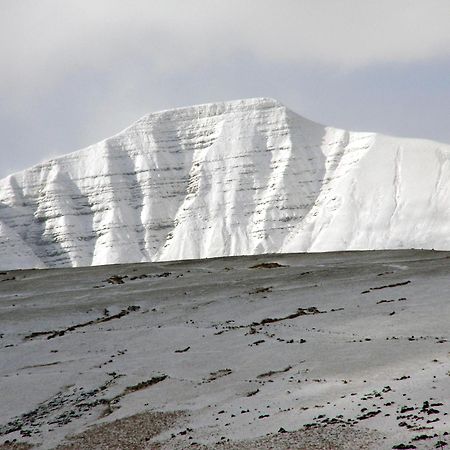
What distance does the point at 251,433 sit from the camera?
20469 millimetres

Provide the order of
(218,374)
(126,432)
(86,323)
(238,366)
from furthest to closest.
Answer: (86,323), (238,366), (218,374), (126,432)

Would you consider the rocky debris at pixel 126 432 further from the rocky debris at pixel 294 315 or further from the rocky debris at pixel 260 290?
the rocky debris at pixel 260 290

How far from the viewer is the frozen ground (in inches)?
814

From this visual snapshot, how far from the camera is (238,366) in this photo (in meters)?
30.8

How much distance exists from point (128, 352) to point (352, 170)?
6536 inches

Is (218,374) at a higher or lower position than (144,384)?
higher

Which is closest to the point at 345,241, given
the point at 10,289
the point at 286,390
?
the point at 10,289

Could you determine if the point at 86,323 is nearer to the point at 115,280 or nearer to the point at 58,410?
the point at 58,410

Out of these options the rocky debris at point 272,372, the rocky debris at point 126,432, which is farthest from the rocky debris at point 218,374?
the rocky debris at point 126,432

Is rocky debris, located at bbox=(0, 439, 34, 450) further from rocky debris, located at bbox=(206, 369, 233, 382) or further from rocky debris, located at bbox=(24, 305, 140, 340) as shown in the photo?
rocky debris, located at bbox=(24, 305, 140, 340)

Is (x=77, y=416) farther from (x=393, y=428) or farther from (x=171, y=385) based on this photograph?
(x=393, y=428)

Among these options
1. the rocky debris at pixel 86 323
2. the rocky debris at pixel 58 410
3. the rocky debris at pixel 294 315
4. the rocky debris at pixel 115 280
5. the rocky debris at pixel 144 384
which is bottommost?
the rocky debris at pixel 115 280

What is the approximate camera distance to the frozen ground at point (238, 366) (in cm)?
2067

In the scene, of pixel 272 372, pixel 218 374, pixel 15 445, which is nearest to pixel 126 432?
pixel 15 445
